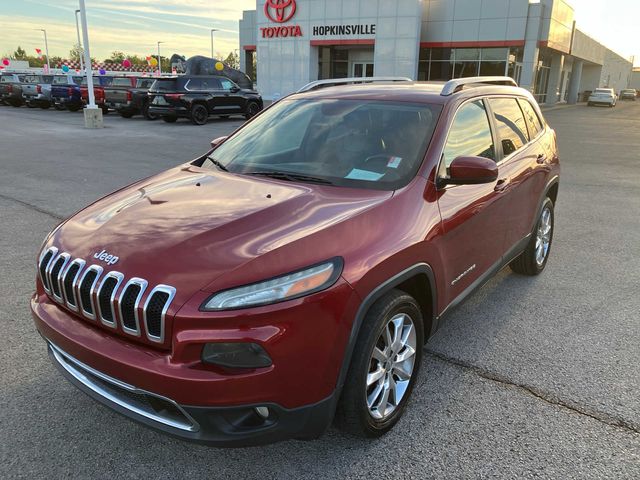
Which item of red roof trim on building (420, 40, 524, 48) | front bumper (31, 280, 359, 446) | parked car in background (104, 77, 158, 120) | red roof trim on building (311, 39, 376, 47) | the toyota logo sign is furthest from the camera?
the toyota logo sign

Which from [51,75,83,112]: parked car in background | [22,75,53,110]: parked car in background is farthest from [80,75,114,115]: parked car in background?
[22,75,53,110]: parked car in background

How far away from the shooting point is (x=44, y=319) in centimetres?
254

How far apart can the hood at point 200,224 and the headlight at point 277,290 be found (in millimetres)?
99

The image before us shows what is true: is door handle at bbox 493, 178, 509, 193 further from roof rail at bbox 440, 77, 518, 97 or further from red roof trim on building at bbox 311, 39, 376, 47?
red roof trim on building at bbox 311, 39, 376, 47

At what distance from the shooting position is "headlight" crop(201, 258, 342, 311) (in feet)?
6.81

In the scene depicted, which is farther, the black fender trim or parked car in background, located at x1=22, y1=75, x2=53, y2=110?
parked car in background, located at x1=22, y1=75, x2=53, y2=110

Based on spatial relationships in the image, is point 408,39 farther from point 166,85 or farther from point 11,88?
point 11,88

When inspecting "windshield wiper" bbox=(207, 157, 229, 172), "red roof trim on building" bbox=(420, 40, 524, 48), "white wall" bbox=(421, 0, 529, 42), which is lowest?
"windshield wiper" bbox=(207, 157, 229, 172)

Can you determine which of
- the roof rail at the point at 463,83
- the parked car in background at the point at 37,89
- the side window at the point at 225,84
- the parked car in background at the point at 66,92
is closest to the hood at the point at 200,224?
the roof rail at the point at 463,83

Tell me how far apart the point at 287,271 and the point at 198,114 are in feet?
64.6

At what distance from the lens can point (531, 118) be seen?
4.86 meters

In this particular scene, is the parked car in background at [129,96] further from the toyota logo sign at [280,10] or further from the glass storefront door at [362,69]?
the glass storefront door at [362,69]

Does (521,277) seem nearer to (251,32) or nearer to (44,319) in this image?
(44,319)

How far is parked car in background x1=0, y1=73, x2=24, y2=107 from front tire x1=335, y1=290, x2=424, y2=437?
3132 cm
